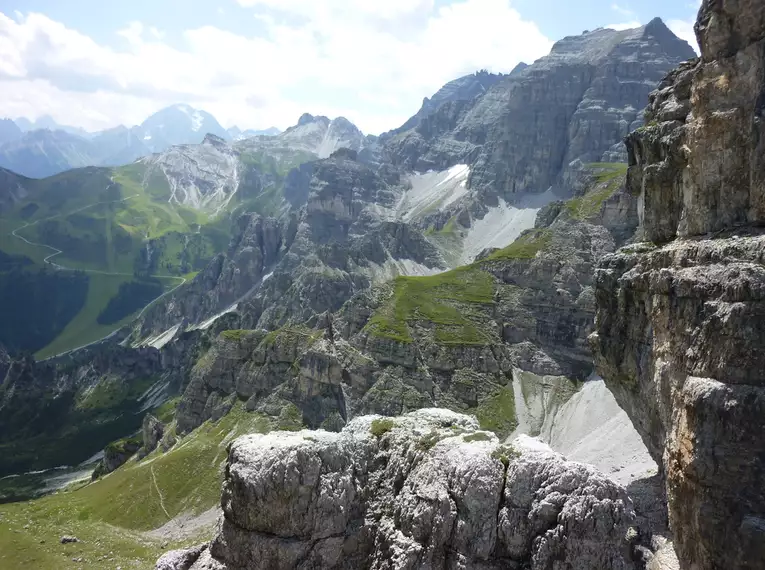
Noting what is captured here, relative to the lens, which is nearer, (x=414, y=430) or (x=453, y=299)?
(x=414, y=430)

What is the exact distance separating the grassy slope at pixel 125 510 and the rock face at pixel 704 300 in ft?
177

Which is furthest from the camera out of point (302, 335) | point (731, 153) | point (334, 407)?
point (302, 335)

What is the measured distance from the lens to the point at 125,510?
92.9 metres

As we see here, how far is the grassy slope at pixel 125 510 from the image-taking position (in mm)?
58406

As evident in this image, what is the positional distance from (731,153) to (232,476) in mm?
40746

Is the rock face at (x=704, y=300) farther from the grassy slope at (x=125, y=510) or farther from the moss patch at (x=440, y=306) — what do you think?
the moss patch at (x=440, y=306)

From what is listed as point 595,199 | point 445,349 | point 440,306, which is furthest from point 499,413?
point 595,199

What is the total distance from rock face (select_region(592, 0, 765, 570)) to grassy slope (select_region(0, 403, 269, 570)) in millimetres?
54005

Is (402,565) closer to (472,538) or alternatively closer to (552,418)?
(472,538)

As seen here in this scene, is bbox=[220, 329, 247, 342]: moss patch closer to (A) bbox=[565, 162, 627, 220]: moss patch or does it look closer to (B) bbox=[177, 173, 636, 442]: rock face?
(B) bbox=[177, 173, 636, 442]: rock face

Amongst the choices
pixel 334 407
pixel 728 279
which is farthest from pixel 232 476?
pixel 334 407

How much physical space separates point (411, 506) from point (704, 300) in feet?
75.1

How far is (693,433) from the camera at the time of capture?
98.0 ft

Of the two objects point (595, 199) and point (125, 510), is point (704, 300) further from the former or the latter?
point (595, 199)
